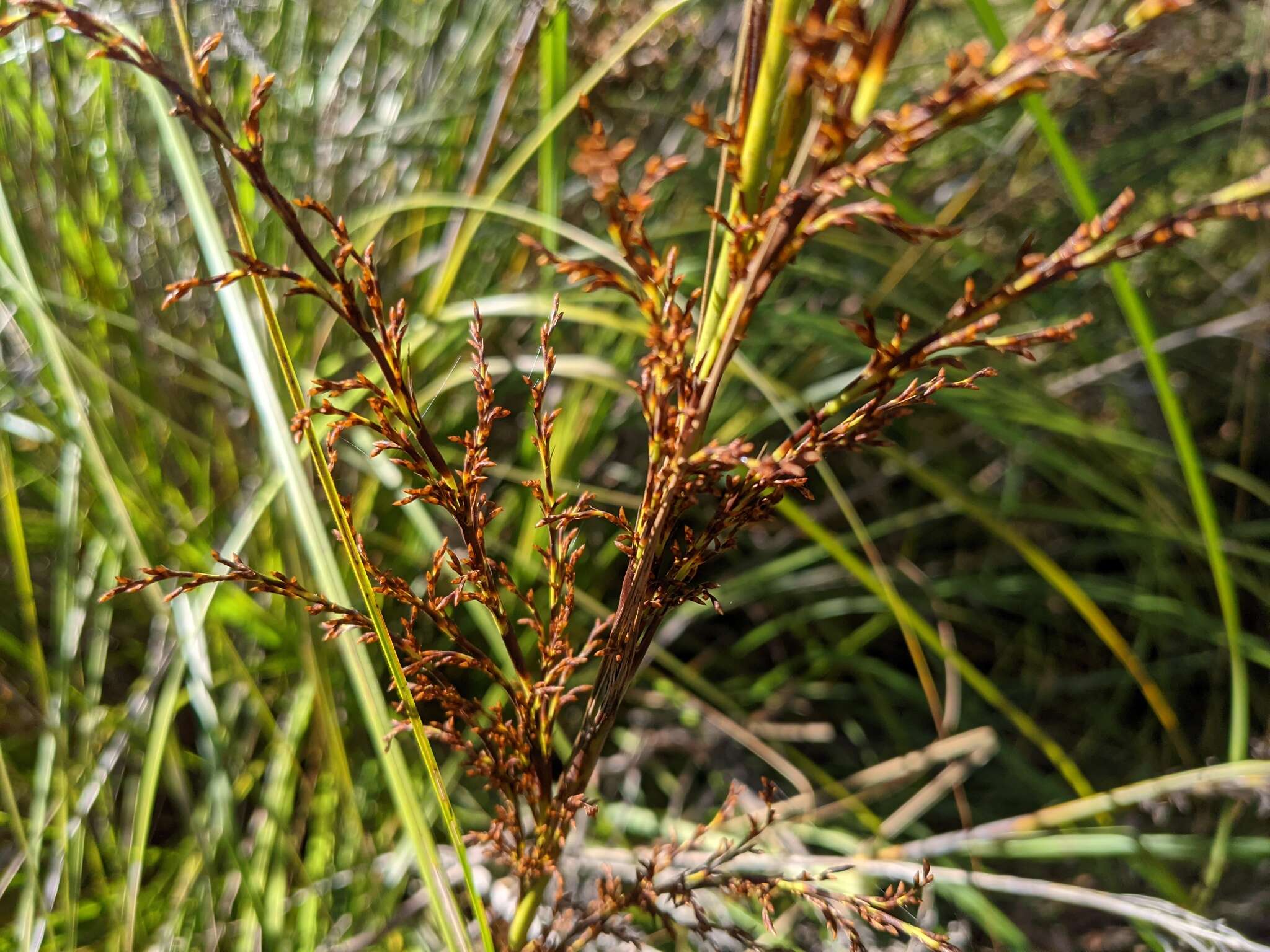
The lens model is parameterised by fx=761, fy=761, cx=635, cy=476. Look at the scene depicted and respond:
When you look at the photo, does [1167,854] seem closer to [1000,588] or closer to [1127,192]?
[1000,588]

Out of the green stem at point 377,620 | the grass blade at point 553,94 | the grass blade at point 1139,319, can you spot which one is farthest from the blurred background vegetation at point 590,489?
the green stem at point 377,620

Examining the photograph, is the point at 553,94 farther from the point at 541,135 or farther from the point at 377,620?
the point at 377,620

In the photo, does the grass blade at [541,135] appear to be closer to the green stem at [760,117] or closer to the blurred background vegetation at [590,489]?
the blurred background vegetation at [590,489]

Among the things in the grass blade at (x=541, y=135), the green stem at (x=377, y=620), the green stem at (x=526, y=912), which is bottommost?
the green stem at (x=526, y=912)

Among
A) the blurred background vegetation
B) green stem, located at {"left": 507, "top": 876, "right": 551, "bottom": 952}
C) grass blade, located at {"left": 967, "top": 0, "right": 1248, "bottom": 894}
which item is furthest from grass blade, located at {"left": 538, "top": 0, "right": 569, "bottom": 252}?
green stem, located at {"left": 507, "top": 876, "right": 551, "bottom": 952}

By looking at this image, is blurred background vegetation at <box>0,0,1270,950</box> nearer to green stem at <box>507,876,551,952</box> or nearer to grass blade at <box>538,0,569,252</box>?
grass blade at <box>538,0,569,252</box>

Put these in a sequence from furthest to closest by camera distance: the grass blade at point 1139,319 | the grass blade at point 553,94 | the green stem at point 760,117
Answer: the grass blade at point 553,94 → the grass blade at point 1139,319 → the green stem at point 760,117

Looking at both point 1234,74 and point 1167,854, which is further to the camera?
point 1234,74

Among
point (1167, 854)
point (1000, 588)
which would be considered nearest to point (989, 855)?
point (1167, 854)
